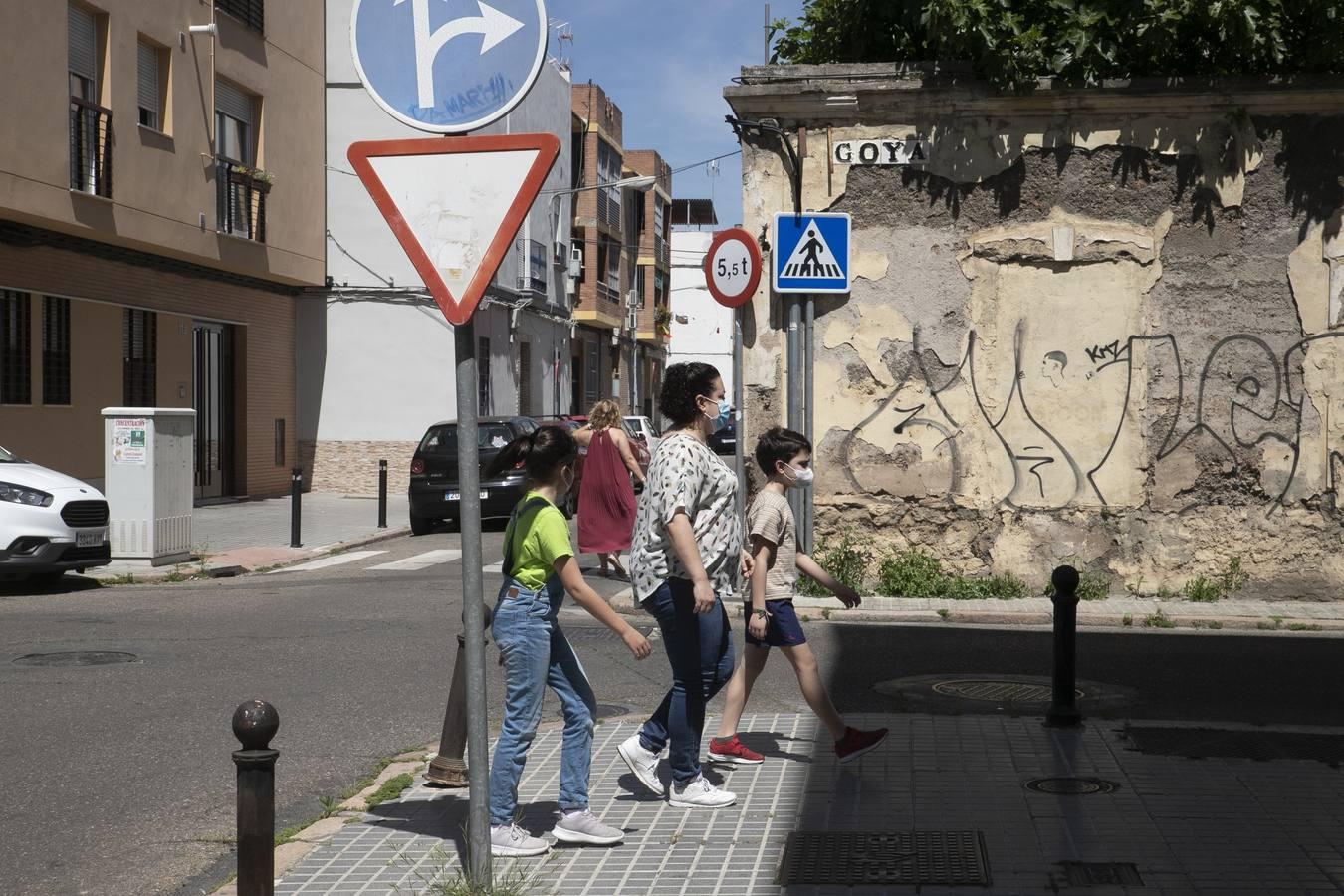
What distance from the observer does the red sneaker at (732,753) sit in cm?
666

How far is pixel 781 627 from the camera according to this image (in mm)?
6582

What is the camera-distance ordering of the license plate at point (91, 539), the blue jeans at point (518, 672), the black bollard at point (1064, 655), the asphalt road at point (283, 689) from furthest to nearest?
1. the license plate at point (91, 539)
2. the black bollard at point (1064, 655)
3. the asphalt road at point (283, 689)
4. the blue jeans at point (518, 672)

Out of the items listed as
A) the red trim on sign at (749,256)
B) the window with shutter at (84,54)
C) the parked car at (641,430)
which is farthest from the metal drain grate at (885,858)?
the parked car at (641,430)

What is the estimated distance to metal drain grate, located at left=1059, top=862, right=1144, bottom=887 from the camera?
4945mm

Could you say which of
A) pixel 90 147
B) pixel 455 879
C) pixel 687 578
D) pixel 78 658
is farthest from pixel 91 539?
pixel 455 879

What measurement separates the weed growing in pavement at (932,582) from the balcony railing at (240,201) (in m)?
15.3

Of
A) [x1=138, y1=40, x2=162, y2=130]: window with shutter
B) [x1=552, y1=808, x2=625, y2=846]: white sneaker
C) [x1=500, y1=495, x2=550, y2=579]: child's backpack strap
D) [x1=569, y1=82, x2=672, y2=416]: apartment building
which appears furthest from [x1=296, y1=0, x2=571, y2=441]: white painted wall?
[x1=552, y1=808, x2=625, y2=846]: white sneaker

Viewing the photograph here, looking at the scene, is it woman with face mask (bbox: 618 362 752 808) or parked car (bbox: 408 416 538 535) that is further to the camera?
parked car (bbox: 408 416 538 535)

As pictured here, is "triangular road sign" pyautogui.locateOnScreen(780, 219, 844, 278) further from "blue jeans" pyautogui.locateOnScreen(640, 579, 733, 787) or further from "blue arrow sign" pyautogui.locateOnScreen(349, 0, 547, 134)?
"blue arrow sign" pyautogui.locateOnScreen(349, 0, 547, 134)

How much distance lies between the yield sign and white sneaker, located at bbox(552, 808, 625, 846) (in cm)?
204

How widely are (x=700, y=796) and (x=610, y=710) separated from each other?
7.42ft

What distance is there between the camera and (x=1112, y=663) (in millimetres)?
9664

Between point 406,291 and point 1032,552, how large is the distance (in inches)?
773

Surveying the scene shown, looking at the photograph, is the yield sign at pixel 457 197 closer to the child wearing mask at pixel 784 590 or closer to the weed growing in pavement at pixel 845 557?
the child wearing mask at pixel 784 590
